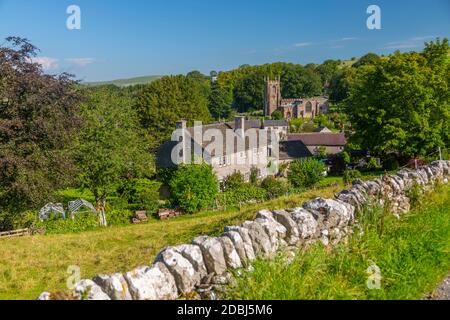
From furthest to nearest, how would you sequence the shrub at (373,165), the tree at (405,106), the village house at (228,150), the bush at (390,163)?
1. the village house at (228,150)
2. the shrub at (373,165)
3. the bush at (390,163)
4. the tree at (405,106)

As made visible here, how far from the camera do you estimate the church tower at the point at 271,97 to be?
446 feet

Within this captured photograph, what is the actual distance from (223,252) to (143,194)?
3157cm

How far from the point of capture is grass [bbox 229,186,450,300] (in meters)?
6.34

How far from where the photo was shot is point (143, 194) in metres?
37.8

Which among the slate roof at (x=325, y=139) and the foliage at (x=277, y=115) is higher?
the foliage at (x=277, y=115)

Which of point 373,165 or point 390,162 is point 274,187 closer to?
point 373,165

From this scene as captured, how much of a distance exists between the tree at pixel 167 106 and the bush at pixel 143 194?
70.5ft

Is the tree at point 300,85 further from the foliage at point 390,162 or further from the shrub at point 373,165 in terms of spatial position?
the foliage at point 390,162

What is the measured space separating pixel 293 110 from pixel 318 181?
90.5m

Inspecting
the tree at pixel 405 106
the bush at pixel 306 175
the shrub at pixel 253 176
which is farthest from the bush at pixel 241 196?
the tree at pixel 405 106

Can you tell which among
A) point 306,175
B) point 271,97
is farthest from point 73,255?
point 271,97

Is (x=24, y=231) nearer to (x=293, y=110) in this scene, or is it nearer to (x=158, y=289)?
(x=158, y=289)

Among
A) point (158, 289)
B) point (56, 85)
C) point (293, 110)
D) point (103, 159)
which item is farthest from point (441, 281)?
point (293, 110)

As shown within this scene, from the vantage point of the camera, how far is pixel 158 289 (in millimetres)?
6098
